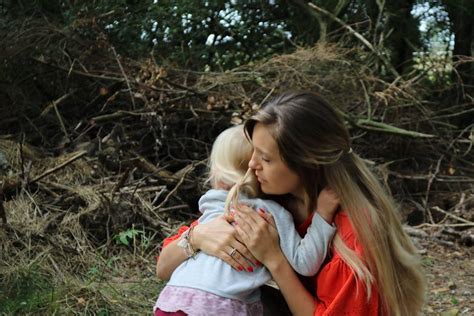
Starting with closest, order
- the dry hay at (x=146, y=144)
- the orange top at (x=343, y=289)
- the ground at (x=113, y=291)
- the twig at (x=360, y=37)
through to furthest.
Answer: the orange top at (x=343, y=289), the ground at (x=113, y=291), the dry hay at (x=146, y=144), the twig at (x=360, y=37)

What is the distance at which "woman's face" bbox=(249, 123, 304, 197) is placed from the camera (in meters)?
2.40

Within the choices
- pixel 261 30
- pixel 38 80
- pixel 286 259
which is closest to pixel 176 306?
pixel 286 259

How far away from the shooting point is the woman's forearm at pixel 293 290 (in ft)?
7.86

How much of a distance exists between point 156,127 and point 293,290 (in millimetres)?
3758

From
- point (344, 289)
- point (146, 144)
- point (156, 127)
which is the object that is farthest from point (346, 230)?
point (146, 144)

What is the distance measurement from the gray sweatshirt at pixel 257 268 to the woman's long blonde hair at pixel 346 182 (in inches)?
3.0

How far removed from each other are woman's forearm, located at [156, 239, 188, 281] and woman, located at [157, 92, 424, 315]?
25 centimetres

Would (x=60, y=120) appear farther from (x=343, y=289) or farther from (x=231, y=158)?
(x=343, y=289)

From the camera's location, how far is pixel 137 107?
20.3 ft

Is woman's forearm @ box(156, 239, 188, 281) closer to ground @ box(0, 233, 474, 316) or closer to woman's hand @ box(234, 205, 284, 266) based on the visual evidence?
woman's hand @ box(234, 205, 284, 266)

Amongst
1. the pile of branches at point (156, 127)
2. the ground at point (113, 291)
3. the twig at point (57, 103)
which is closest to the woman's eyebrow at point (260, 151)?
the ground at point (113, 291)

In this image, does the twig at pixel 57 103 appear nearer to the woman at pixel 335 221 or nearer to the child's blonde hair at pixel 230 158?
the child's blonde hair at pixel 230 158

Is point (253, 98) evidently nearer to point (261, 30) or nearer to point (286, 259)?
point (261, 30)

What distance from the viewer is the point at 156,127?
5.98m
